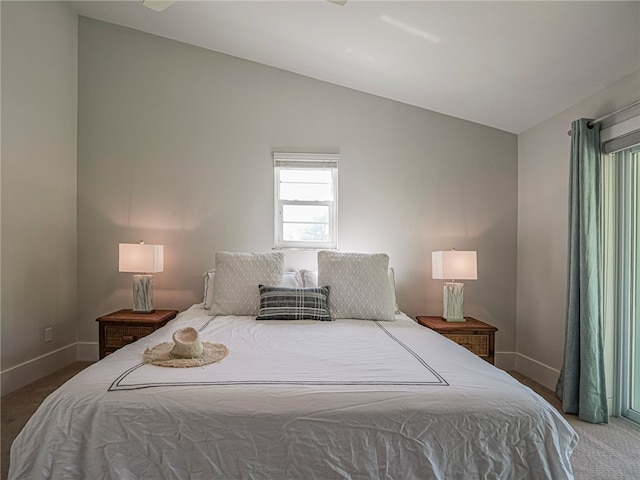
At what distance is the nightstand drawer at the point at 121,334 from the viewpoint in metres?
2.79

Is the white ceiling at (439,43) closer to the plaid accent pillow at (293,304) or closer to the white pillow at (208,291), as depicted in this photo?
the plaid accent pillow at (293,304)

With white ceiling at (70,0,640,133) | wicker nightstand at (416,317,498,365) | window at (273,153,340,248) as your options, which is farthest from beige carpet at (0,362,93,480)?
white ceiling at (70,0,640,133)

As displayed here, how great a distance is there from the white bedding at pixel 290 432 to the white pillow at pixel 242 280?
129 cm

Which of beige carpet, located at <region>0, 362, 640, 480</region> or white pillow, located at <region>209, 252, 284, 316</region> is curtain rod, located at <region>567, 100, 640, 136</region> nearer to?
beige carpet, located at <region>0, 362, 640, 480</region>

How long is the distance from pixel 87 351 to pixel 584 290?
4.21 metres

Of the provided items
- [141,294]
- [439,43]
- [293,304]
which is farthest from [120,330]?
[439,43]

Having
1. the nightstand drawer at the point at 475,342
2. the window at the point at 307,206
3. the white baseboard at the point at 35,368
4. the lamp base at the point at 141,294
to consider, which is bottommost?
the white baseboard at the point at 35,368

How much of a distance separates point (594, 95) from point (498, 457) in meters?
2.58

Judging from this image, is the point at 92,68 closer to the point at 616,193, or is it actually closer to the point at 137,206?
the point at 137,206

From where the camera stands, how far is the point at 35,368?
9.71ft

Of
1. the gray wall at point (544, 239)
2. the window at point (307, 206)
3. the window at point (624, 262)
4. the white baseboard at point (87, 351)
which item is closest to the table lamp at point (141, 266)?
the white baseboard at point (87, 351)

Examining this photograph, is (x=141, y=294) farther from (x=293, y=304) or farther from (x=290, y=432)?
(x=290, y=432)

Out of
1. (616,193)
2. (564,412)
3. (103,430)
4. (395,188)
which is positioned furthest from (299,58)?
(564,412)

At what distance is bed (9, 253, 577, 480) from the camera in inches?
47.3
